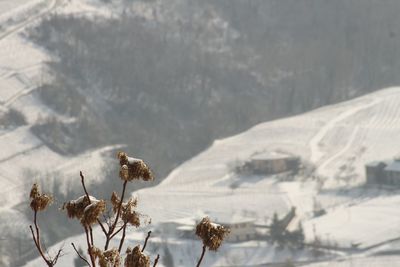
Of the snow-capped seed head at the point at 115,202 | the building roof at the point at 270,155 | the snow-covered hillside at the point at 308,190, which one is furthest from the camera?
the building roof at the point at 270,155

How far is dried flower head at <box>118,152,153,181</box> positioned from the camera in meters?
3.67

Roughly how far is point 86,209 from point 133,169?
0.22 meters

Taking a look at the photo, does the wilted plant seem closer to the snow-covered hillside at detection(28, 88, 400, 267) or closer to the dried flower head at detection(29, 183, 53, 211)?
the dried flower head at detection(29, 183, 53, 211)

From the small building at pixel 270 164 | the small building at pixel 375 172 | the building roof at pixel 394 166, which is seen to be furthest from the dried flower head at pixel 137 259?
the small building at pixel 270 164

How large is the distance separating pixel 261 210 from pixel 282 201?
0.91 m

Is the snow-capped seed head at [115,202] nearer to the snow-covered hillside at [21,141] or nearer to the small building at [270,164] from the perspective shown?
the snow-covered hillside at [21,141]

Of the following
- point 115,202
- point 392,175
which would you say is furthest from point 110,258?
point 392,175

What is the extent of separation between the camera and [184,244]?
28.0m

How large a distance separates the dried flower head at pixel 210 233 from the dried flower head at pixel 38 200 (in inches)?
19.5

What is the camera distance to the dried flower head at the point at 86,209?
3.54m

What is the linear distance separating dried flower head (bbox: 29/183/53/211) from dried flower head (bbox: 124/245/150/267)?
316 millimetres

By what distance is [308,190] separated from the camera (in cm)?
3256

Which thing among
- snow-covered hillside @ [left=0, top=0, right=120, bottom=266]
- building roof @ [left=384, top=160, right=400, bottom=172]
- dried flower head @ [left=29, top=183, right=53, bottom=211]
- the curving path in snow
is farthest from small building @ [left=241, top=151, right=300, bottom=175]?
dried flower head @ [left=29, top=183, right=53, bottom=211]

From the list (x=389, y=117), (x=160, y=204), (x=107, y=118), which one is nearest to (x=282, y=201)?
(x=160, y=204)
